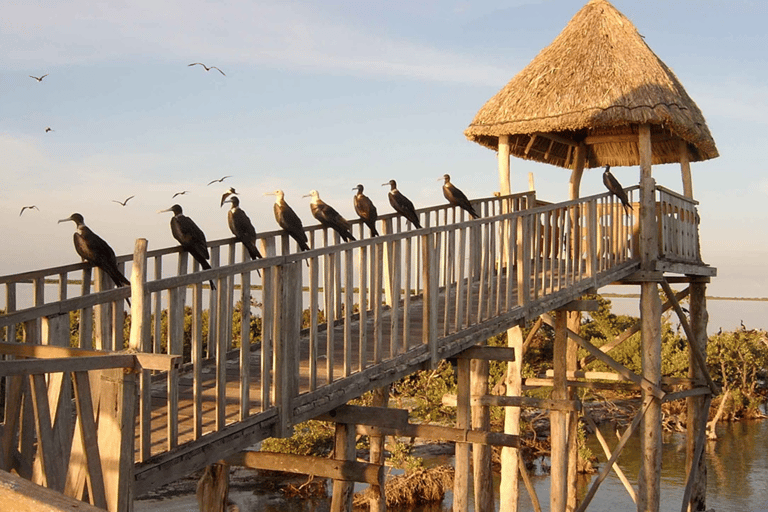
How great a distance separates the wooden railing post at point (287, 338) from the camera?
229 inches

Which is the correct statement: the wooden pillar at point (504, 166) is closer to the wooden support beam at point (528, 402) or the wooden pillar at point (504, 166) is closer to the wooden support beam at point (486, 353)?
the wooden support beam at point (528, 402)

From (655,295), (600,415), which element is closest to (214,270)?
(655,295)

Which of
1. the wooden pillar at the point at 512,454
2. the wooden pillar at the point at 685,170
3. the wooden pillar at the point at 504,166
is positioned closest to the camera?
the wooden pillar at the point at 512,454

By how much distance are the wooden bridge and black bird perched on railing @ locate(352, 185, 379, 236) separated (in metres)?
0.19

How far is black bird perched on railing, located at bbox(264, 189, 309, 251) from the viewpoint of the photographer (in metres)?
8.33

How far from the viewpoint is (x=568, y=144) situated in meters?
14.8

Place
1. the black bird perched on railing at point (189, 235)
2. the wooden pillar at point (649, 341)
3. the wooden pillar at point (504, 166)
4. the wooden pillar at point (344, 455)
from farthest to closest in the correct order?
1. the wooden pillar at point (504, 166)
2. the wooden pillar at point (649, 341)
3. the wooden pillar at point (344, 455)
4. the black bird perched on railing at point (189, 235)

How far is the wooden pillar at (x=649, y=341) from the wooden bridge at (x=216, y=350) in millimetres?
976

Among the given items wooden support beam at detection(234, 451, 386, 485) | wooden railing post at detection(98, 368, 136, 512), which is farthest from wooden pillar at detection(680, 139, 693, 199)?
wooden railing post at detection(98, 368, 136, 512)

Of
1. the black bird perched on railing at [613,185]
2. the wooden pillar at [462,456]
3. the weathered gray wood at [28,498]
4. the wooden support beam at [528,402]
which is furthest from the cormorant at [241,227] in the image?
the weathered gray wood at [28,498]

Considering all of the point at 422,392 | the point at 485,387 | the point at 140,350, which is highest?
the point at 140,350

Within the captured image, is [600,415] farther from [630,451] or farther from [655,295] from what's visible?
[655,295]

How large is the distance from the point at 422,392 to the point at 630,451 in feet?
21.1

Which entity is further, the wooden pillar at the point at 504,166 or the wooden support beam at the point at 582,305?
the wooden pillar at the point at 504,166
